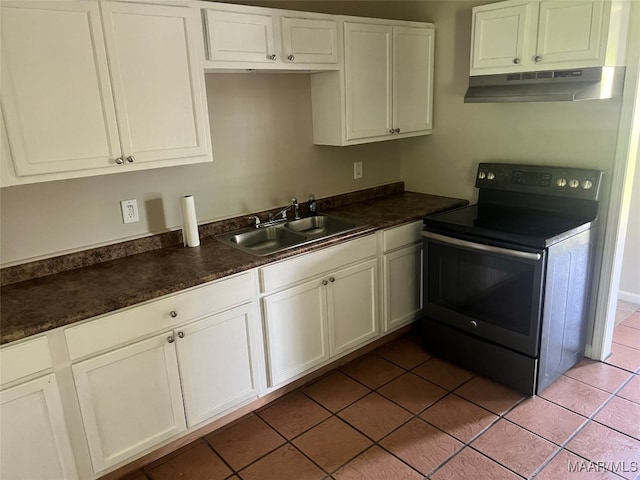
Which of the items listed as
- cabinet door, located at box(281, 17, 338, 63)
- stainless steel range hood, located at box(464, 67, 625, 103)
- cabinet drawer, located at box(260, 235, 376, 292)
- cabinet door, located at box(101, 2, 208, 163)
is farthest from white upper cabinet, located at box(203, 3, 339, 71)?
cabinet drawer, located at box(260, 235, 376, 292)

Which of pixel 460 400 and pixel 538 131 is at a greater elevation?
pixel 538 131

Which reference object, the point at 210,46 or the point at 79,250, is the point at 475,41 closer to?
the point at 210,46

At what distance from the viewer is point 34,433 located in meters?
1.75

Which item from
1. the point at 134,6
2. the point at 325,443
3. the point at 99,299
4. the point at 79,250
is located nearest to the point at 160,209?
the point at 79,250

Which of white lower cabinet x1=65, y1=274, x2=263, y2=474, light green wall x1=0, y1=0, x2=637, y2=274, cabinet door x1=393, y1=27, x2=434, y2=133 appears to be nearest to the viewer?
white lower cabinet x1=65, y1=274, x2=263, y2=474

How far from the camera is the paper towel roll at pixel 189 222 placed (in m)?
2.37

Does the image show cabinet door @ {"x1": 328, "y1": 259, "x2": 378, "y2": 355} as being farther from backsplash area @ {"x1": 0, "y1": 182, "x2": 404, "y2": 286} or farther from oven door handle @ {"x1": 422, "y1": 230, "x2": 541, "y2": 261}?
backsplash area @ {"x1": 0, "y1": 182, "x2": 404, "y2": 286}

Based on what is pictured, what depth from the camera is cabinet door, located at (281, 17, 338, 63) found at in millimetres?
2438

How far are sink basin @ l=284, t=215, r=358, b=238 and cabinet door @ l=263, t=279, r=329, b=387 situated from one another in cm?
44

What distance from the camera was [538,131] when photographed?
2809 millimetres

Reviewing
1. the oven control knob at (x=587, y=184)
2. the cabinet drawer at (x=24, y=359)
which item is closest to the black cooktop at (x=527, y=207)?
the oven control knob at (x=587, y=184)

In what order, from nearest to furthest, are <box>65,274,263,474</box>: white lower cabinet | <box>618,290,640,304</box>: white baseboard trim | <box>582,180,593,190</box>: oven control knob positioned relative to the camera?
<box>65,274,263,474</box>: white lower cabinet, <box>582,180,593,190</box>: oven control knob, <box>618,290,640,304</box>: white baseboard trim

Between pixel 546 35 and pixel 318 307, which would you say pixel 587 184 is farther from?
pixel 318 307

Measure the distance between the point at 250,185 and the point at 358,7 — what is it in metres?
1.38
